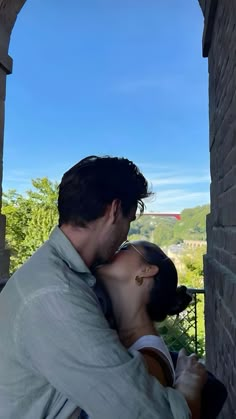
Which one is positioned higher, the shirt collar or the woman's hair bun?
the shirt collar

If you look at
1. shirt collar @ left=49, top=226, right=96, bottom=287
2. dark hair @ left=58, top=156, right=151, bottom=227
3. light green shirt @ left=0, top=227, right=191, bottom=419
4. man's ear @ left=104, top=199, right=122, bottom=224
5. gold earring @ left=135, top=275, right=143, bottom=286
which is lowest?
light green shirt @ left=0, top=227, right=191, bottom=419

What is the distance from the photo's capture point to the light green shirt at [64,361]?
0.71 m

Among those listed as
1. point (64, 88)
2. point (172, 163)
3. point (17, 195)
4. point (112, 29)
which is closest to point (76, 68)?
point (64, 88)

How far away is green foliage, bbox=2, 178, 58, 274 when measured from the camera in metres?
15.2

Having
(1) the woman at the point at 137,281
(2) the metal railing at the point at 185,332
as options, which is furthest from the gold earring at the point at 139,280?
(2) the metal railing at the point at 185,332

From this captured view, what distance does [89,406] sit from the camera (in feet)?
2.37

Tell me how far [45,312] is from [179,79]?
81.0ft

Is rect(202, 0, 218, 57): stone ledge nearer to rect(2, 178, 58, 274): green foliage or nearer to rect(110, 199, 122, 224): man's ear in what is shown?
rect(110, 199, 122, 224): man's ear

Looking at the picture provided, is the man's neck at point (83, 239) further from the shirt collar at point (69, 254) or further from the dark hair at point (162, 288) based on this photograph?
the dark hair at point (162, 288)

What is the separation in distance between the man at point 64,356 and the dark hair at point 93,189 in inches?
2.5

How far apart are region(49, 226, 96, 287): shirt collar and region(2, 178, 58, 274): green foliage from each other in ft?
46.6

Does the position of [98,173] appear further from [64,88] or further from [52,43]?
[64,88]

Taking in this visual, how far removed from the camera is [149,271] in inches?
41.7

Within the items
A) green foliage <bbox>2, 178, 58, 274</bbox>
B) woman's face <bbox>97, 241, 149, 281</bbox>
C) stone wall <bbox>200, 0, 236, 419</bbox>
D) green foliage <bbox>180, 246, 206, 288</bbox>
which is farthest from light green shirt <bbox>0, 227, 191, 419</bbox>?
green foliage <bbox>2, 178, 58, 274</bbox>
